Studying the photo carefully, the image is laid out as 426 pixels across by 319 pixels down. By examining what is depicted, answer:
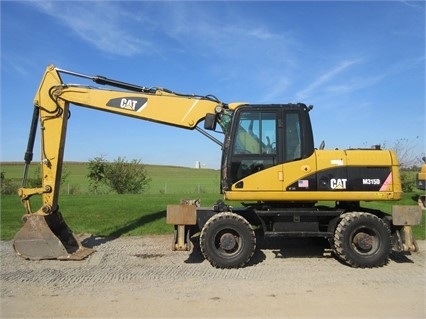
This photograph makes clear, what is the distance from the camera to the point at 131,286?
709 cm

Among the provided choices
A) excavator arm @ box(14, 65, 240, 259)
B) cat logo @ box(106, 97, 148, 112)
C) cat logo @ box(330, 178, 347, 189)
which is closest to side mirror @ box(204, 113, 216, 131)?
excavator arm @ box(14, 65, 240, 259)

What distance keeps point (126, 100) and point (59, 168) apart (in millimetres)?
2056

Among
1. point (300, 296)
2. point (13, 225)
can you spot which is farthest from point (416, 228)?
point (13, 225)

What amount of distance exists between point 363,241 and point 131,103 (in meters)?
5.36

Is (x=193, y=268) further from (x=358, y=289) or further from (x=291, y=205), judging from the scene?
(x=358, y=289)

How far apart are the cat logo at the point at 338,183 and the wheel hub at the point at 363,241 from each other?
0.97 m

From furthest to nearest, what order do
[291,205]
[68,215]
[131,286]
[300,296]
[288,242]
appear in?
[68,215] → [288,242] → [291,205] → [131,286] → [300,296]

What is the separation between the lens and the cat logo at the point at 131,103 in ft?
31.5

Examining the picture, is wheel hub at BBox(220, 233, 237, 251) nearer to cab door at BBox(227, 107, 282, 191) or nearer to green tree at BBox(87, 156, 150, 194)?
cab door at BBox(227, 107, 282, 191)

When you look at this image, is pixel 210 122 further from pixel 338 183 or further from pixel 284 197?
pixel 338 183

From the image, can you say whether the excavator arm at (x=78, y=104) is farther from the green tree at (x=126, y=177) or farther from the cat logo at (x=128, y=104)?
the green tree at (x=126, y=177)

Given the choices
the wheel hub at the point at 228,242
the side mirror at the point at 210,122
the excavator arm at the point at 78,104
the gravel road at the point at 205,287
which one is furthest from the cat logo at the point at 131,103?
the wheel hub at the point at 228,242

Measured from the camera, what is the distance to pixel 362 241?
870 centimetres

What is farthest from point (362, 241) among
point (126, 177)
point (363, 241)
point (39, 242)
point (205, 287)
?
point (126, 177)
